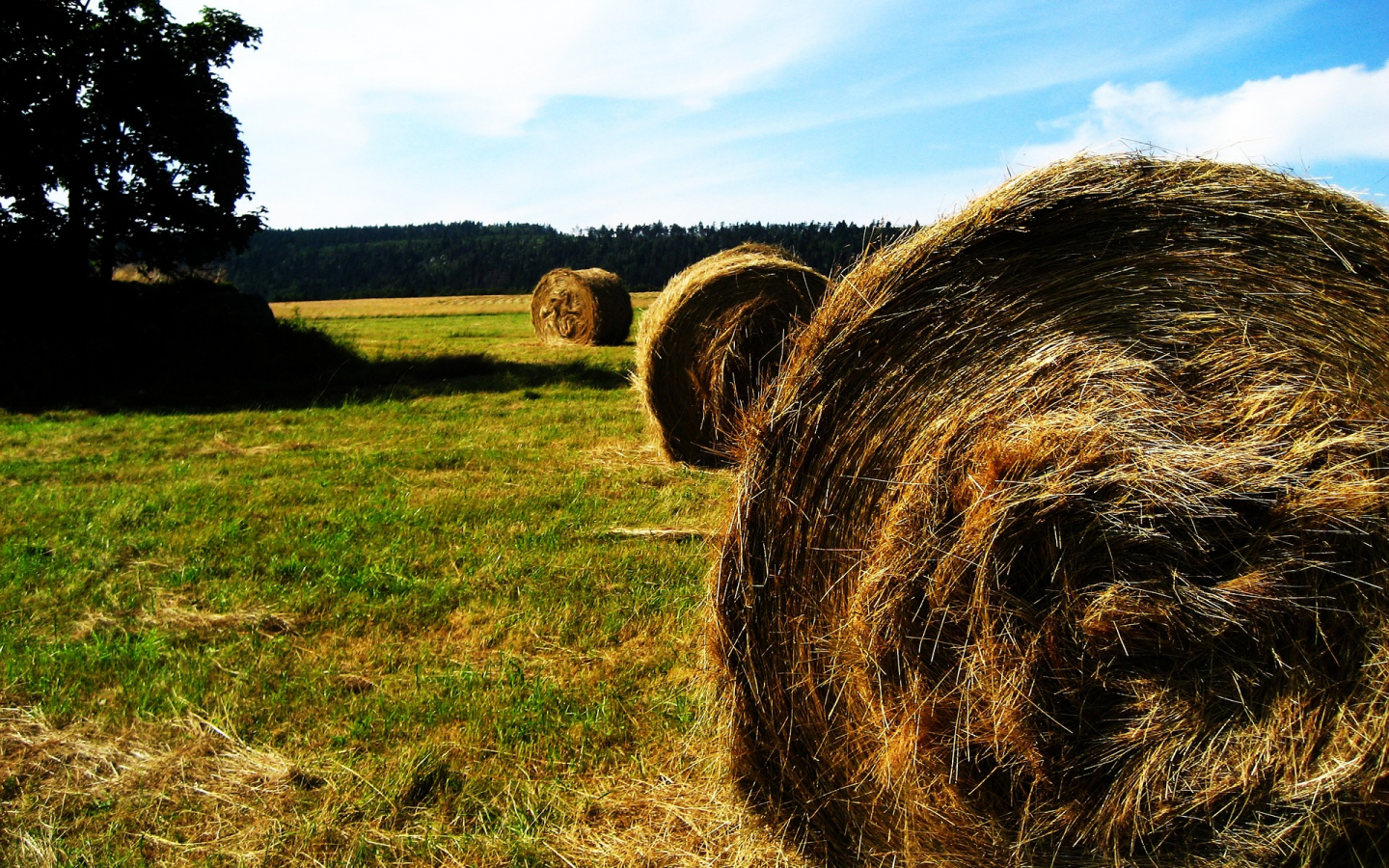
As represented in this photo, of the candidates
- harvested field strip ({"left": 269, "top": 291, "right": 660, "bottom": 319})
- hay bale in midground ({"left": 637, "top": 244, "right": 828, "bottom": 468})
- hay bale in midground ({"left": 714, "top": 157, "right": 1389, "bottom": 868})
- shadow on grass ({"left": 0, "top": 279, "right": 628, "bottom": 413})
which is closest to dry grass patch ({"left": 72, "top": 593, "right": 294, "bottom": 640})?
hay bale in midground ({"left": 714, "top": 157, "right": 1389, "bottom": 868})

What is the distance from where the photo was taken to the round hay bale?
19750mm

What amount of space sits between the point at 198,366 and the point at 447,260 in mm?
56125

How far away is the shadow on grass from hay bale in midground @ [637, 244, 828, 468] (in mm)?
4744

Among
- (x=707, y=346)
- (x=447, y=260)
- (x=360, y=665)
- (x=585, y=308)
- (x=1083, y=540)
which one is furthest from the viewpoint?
(x=447, y=260)

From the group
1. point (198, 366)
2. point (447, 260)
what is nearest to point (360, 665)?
point (198, 366)

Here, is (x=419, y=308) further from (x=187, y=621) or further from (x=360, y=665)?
(x=360, y=665)

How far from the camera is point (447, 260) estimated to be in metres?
68.0

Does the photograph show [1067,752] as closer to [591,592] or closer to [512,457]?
[591,592]

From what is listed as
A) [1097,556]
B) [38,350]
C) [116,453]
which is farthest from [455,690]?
[38,350]

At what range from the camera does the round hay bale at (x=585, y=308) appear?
19750 mm

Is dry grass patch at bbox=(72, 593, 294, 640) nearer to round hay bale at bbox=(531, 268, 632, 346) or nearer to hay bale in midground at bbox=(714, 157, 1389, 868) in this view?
hay bale in midground at bbox=(714, 157, 1389, 868)

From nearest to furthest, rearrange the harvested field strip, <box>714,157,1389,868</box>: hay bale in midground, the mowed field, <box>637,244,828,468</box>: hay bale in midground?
<box>714,157,1389,868</box>: hay bale in midground
the mowed field
<box>637,244,828,468</box>: hay bale in midground
the harvested field strip

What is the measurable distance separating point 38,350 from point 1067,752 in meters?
15.3

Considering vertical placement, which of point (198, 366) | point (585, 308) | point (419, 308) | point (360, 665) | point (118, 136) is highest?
point (118, 136)
